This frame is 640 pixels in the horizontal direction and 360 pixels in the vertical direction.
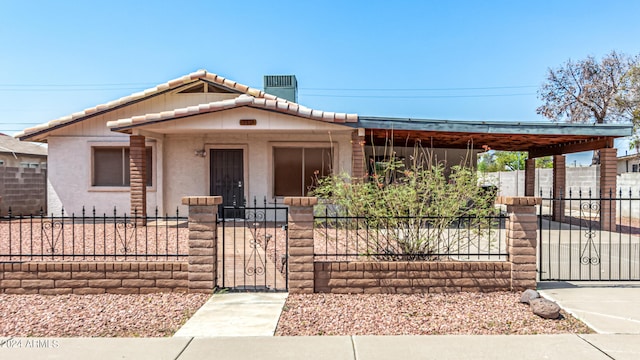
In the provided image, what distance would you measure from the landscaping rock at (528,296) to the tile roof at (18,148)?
17.5 m

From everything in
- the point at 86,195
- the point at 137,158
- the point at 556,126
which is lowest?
A: the point at 86,195

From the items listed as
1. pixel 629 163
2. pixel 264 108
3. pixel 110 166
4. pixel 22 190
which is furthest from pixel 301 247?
pixel 629 163

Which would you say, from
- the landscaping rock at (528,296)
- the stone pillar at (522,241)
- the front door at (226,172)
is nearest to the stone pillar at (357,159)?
the front door at (226,172)

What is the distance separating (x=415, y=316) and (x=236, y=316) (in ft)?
6.49

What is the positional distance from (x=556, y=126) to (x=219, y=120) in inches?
335

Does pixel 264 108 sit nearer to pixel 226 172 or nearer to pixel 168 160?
pixel 226 172

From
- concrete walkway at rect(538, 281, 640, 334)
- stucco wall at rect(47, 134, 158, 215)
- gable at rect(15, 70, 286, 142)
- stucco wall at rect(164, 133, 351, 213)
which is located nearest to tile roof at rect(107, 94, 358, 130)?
stucco wall at rect(164, 133, 351, 213)

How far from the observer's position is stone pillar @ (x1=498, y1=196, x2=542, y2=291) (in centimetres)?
539

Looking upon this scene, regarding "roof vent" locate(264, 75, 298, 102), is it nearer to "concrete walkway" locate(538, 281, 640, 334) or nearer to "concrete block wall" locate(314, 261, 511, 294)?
"concrete block wall" locate(314, 261, 511, 294)

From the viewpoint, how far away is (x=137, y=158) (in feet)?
36.7

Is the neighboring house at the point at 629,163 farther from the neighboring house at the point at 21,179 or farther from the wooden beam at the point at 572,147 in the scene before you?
the neighboring house at the point at 21,179

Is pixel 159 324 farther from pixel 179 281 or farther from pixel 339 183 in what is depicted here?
pixel 339 183

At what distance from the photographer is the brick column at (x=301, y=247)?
534 cm

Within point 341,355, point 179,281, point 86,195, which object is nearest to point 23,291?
point 179,281
